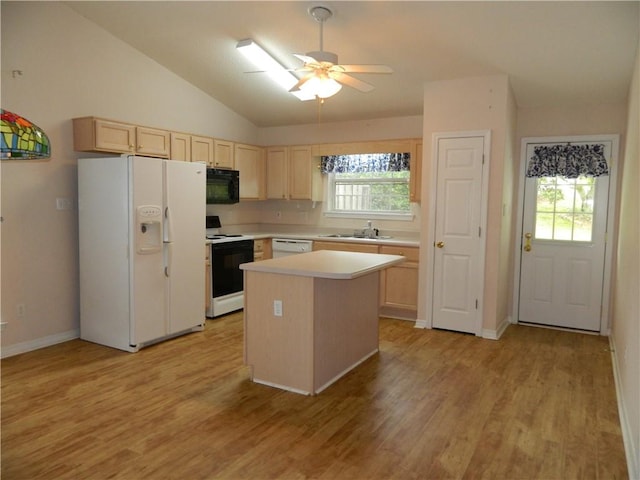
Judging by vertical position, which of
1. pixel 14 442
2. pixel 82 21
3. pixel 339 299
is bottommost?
pixel 14 442

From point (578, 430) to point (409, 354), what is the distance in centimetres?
153

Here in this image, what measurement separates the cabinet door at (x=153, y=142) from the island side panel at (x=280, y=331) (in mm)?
2102

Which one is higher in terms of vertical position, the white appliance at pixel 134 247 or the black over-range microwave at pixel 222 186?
the black over-range microwave at pixel 222 186

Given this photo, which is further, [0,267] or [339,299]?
[0,267]

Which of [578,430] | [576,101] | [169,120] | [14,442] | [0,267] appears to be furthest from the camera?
[169,120]

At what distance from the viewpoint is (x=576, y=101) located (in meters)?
4.73

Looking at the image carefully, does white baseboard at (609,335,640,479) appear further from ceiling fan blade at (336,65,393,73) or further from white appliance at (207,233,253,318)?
white appliance at (207,233,253,318)

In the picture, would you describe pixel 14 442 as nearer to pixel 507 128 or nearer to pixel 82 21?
pixel 82 21

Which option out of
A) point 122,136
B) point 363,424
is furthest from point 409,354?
point 122,136

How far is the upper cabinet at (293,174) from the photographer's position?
6184mm

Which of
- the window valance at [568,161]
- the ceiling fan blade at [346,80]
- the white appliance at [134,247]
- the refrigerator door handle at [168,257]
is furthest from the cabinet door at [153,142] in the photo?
the window valance at [568,161]

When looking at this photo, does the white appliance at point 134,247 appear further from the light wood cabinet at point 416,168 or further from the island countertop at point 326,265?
the light wood cabinet at point 416,168

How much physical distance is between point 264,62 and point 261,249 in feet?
7.50

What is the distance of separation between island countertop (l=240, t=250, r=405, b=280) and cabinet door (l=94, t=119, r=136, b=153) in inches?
77.7
